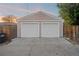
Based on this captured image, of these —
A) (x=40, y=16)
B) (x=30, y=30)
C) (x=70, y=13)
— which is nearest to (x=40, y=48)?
(x=30, y=30)

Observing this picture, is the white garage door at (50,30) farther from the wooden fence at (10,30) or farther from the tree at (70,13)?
the wooden fence at (10,30)

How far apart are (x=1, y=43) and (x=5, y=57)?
58cm

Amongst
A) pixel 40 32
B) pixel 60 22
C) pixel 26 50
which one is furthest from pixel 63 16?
pixel 26 50

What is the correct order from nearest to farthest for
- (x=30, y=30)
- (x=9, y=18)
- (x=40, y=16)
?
(x=9, y=18) → (x=40, y=16) → (x=30, y=30)

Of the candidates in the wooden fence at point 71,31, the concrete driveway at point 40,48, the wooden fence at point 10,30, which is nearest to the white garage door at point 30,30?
the concrete driveway at point 40,48

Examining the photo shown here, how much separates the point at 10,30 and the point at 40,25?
1211 millimetres

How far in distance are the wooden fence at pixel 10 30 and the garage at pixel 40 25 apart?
6.2 inches

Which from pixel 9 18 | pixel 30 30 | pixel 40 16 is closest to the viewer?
pixel 9 18

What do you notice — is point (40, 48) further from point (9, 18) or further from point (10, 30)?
point (9, 18)

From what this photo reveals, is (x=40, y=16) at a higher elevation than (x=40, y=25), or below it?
higher

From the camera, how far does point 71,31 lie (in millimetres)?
13492

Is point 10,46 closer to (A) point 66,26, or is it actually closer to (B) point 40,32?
(B) point 40,32

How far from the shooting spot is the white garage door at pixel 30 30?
13352 millimetres

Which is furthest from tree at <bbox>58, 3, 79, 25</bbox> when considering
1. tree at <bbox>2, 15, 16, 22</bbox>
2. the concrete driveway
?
tree at <bbox>2, 15, 16, 22</bbox>
